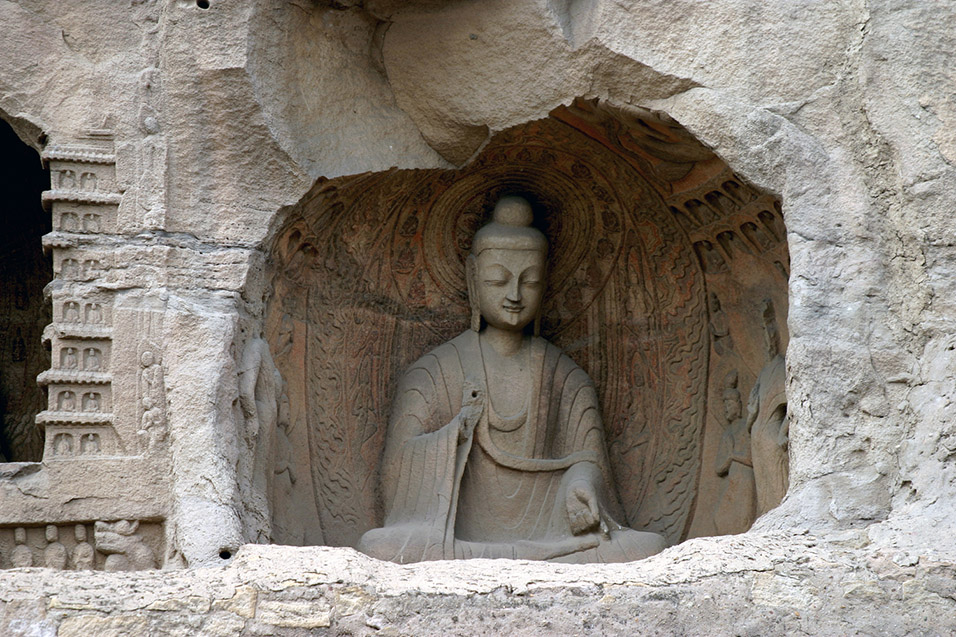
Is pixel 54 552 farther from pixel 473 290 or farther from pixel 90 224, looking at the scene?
pixel 473 290

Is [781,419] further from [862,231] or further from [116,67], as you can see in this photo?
[116,67]

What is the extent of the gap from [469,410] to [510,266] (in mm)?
702

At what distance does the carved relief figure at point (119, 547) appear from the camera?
6.09 metres

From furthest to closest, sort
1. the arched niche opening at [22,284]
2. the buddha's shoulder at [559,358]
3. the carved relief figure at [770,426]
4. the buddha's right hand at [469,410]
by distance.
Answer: the arched niche opening at [22,284]
the buddha's shoulder at [559,358]
the buddha's right hand at [469,410]
the carved relief figure at [770,426]

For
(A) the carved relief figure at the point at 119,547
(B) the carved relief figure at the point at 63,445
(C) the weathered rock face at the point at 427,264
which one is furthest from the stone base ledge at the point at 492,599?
(B) the carved relief figure at the point at 63,445

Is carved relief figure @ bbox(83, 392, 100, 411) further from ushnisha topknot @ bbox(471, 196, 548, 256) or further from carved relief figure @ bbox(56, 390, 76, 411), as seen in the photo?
ushnisha topknot @ bbox(471, 196, 548, 256)

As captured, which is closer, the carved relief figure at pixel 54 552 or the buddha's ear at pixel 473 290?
the carved relief figure at pixel 54 552

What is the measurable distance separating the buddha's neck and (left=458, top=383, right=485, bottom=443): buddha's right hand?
0.92ft

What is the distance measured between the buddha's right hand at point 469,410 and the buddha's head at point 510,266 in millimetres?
373

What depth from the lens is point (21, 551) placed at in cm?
610

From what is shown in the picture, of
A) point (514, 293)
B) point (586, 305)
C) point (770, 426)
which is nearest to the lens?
point (770, 426)

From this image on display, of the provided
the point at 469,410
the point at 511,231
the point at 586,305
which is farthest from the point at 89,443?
the point at 586,305

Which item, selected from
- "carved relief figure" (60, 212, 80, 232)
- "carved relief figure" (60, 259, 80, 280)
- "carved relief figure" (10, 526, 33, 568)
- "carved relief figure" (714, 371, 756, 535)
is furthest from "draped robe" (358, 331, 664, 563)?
"carved relief figure" (60, 212, 80, 232)

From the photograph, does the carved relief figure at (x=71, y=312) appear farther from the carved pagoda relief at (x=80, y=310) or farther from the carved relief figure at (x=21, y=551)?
the carved relief figure at (x=21, y=551)
